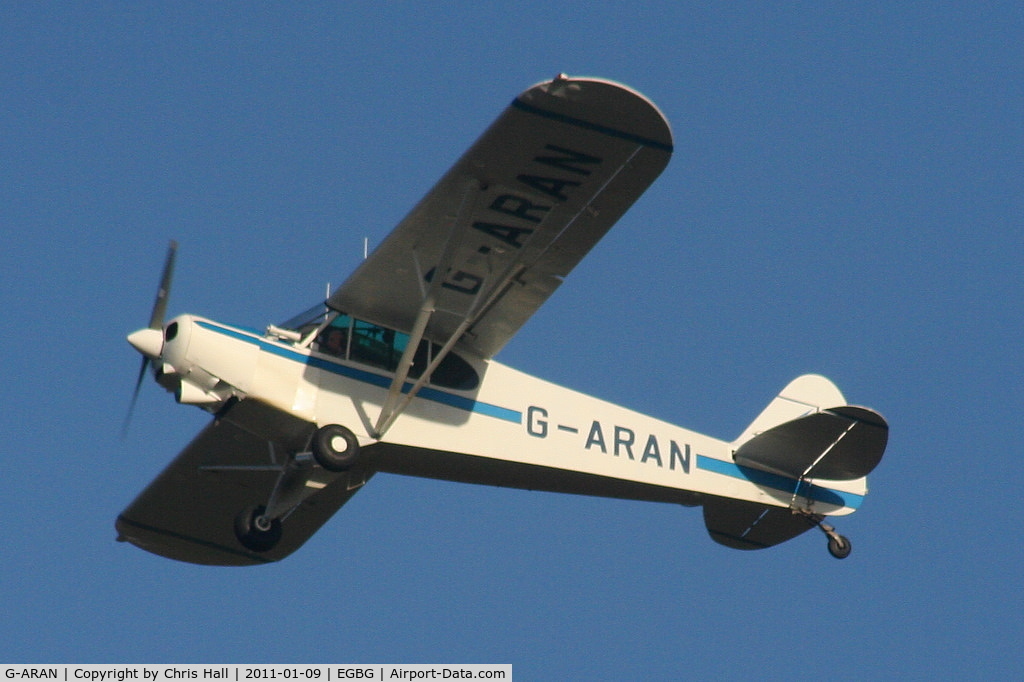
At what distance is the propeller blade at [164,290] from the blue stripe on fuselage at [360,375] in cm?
36

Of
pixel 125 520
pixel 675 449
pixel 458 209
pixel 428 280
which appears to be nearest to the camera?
pixel 458 209

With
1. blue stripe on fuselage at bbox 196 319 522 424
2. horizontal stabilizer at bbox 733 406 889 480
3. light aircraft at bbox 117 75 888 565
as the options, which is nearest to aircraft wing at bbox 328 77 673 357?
light aircraft at bbox 117 75 888 565

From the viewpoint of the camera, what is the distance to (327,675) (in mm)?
13102

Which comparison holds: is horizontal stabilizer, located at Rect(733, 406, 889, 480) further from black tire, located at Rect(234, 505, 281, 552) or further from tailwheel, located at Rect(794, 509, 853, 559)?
black tire, located at Rect(234, 505, 281, 552)

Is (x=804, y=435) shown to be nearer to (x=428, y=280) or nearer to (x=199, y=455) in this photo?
(x=428, y=280)

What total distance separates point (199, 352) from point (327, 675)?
9.72ft

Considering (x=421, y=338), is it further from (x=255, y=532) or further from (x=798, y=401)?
(x=798, y=401)

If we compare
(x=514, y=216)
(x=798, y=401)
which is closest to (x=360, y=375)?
(x=514, y=216)

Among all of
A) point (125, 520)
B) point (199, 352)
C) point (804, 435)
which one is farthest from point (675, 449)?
point (125, 520)

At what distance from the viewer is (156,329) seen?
498 inches

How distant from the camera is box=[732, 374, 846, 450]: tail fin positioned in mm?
15992

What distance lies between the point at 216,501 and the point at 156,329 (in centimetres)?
341

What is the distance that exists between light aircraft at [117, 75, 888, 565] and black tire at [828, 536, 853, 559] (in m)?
0.03

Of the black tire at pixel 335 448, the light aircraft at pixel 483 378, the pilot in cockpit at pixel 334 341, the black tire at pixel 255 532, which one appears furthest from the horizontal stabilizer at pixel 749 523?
the black tire at pixel 255 532
